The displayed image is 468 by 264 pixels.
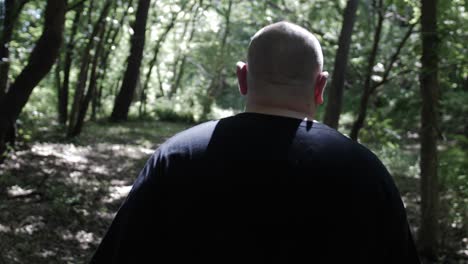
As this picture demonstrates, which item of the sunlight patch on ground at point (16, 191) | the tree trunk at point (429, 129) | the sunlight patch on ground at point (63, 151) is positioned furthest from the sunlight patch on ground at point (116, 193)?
the tree trunk at point (429, 129)

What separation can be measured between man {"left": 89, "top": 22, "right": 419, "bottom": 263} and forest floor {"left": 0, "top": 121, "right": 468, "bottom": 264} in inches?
168

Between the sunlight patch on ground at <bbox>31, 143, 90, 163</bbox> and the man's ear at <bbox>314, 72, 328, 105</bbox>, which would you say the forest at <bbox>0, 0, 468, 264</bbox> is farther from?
the man's ear at <bbox>314, 72, 328, 105</bbox>

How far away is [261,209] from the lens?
1.63 m

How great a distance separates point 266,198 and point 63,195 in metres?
6.50

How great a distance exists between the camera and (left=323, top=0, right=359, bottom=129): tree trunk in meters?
8.45

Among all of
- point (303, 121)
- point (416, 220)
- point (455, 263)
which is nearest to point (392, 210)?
point (303, 121)

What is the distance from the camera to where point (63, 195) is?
7.58 metres

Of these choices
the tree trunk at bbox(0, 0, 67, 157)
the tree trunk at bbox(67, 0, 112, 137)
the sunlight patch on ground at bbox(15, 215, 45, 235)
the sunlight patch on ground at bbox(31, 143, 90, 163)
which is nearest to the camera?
the sunlight patch on ground at bbox(15, 215, 45, 235)

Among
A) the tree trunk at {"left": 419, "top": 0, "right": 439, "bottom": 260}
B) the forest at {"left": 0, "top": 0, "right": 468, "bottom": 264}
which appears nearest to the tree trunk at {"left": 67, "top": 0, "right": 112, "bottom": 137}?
the forest at {"left": 0, "top": 0, "right": 468, "bottom": 264}

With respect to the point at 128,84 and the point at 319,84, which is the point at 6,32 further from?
the point at 128,84

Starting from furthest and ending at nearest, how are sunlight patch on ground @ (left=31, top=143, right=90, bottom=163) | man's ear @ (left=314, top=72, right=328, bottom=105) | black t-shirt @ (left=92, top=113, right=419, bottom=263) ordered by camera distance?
sunlight patch on ground @ (left=31, top=143, right=90, bottom=163)
man's ear @ (left=314, top=72, right=328, bottom=105)
black t-shirt @ (left=92, top=113, right=419, bottom=263)

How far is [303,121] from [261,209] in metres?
0.31

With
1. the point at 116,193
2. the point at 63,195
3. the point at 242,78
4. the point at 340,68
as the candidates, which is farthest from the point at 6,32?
the point at 242,78

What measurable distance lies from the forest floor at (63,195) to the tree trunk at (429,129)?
15.0 inches
